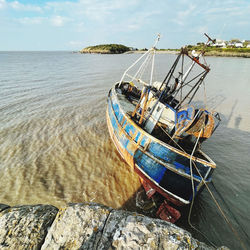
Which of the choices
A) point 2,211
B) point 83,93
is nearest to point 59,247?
point 2,211

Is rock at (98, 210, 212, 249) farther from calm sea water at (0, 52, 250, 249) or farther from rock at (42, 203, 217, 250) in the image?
calm sea water at (0, 52, 250, 249)

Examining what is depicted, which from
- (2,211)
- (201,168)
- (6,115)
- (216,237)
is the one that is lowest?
(216,237)

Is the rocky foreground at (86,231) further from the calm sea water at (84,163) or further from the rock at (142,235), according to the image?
the calm sea water at (84,163)

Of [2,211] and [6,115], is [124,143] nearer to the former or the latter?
[2,211]

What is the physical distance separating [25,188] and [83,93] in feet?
54.0

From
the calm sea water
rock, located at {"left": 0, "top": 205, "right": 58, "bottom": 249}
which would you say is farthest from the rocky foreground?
the calm sea water

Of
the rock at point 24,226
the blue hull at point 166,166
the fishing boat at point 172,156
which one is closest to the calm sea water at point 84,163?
the fishing boat at point 172,156

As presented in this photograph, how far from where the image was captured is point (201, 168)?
6684 millimetres

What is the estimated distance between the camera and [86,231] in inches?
102

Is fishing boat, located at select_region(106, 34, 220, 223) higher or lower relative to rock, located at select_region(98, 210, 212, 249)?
lower

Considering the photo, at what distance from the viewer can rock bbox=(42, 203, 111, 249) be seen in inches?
97.7

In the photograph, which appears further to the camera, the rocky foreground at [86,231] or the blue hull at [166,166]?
the blue hull at [166,166]

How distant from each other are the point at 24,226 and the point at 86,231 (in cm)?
122

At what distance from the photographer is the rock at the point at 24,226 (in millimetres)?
2496
